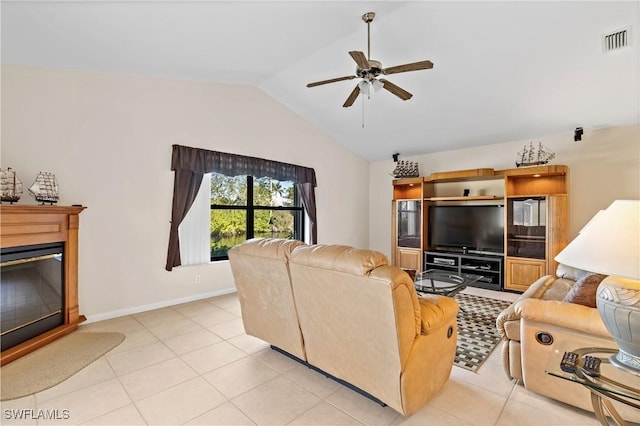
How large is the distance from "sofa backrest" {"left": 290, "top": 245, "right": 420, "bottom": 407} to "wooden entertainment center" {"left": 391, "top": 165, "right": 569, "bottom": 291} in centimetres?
414

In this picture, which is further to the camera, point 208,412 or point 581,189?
point 581,189

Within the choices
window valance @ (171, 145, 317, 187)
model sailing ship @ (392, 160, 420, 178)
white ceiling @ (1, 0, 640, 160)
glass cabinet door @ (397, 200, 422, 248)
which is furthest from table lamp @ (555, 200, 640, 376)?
model sailing ship @ (392, 160, 420, 178)

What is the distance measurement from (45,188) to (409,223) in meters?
5.69

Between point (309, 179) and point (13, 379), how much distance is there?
4637mm

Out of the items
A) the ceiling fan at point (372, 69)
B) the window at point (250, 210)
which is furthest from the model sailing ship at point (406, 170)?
the ceiling fan at point (372, 69)

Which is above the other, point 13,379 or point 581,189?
point 581,189

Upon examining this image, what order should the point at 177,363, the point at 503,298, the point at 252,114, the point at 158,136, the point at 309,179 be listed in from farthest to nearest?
the point at 309,179, the point at 252,114, the point at 503,298, the point at 158,136, the point at 177,363

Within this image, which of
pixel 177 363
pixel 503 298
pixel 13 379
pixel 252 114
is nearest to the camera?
pixel 13 379

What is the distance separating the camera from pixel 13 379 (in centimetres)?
227

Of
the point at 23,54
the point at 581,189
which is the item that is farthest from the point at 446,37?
the point at 23,54

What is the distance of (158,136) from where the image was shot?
404 centimetres

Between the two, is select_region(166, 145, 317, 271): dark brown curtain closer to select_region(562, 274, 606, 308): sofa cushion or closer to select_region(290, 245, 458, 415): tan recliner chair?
select_region(290, 245, 458, 415): tan recliner chair

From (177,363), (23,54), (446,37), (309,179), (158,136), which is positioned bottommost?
(177,363)

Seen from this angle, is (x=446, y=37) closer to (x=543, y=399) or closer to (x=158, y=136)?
(x=543, y=399)
